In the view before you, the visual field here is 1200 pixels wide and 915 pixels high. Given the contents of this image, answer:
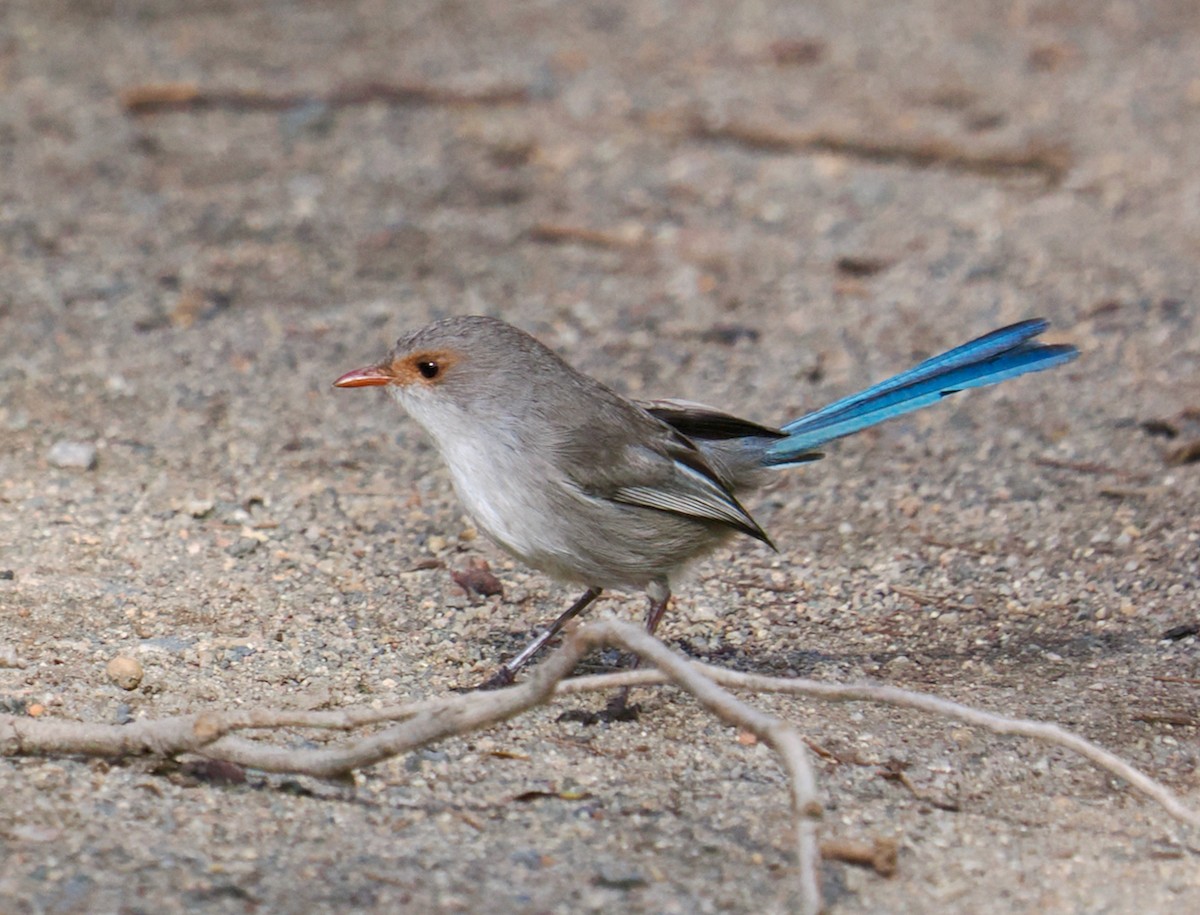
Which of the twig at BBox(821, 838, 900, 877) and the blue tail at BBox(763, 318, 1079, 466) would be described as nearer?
the twig at BBox(821, 838, 900, 877)

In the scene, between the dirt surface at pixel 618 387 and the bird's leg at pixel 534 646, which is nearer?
the dirt surface at pixel 618 387

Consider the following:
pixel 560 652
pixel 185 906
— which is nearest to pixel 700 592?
pixel 560 652

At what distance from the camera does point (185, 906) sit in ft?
11.0

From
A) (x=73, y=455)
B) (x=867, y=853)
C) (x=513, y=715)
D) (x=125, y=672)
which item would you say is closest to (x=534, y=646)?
(x=513, y=715)

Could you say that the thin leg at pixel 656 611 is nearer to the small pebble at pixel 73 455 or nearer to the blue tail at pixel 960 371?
the blue tail at pixel 960 371

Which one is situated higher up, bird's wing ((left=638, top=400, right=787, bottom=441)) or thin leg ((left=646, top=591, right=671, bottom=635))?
bird's wing ((left=638, top=400, right=787, bottom=441))

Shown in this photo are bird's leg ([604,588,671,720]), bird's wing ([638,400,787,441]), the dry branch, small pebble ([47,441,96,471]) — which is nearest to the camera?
the dry branch

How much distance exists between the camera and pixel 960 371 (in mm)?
4875

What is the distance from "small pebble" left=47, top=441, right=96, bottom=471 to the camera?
580 cm

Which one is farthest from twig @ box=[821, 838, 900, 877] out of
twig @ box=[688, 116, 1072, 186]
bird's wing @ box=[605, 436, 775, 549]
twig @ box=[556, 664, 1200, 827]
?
twig @ box=[688, 116, 1072, 186]

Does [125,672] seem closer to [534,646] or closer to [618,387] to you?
[534,646]

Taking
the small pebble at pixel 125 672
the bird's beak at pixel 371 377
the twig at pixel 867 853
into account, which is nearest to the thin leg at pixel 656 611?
the bird's beak at pixel 371 377

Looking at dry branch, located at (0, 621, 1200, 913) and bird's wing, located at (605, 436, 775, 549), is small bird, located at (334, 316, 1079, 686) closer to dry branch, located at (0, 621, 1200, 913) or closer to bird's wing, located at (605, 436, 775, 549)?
bird's wing, located at (605, 436, 775, 549)

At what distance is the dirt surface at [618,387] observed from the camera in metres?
3.79
